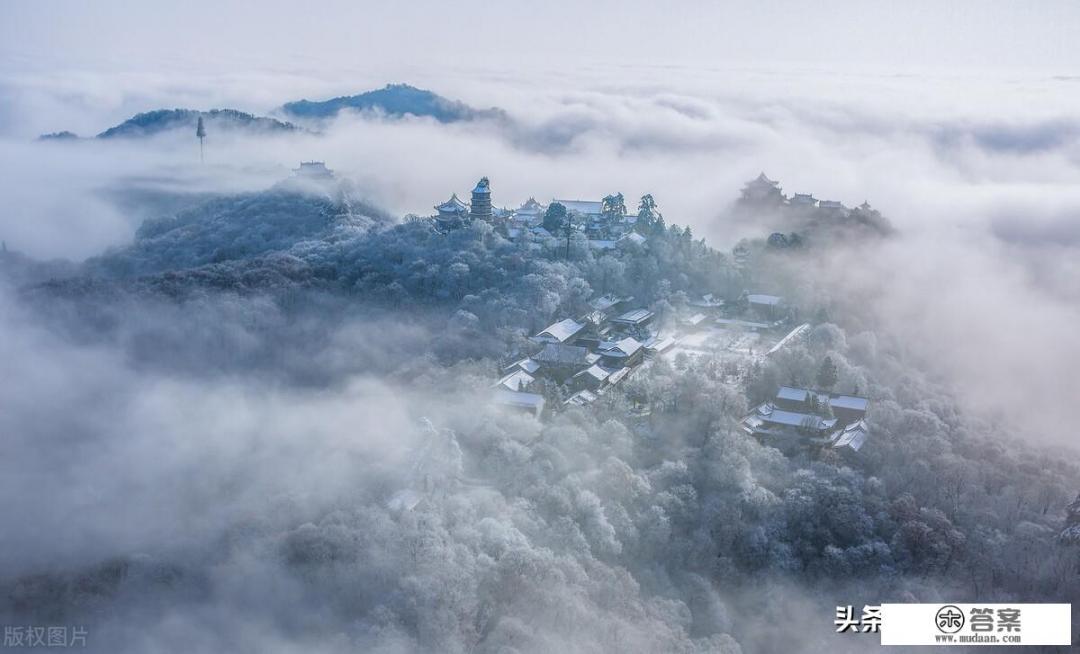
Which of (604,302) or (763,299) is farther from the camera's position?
(763,299)

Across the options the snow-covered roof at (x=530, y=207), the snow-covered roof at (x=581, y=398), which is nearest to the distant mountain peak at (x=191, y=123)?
the snow-covered roof at (x=530, y=207)

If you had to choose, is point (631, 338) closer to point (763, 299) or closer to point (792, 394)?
point (792, 394)

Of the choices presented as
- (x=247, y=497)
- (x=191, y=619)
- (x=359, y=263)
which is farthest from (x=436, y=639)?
(x=359, y=263)

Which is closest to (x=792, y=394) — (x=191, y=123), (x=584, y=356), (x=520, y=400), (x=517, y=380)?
(x=584, y=356)

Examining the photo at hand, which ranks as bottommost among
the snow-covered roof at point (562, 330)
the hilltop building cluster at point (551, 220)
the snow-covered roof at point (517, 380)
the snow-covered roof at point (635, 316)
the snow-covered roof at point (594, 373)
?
the snow-covered roof at point (517, 380)

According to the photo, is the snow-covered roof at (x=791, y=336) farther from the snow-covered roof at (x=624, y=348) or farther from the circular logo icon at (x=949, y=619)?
the circular logo icon at (x=949, y=619)

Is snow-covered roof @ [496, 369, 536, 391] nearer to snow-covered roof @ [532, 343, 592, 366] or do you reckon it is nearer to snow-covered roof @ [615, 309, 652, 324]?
snow-covered roof @ [532, 343, 592, 366]
